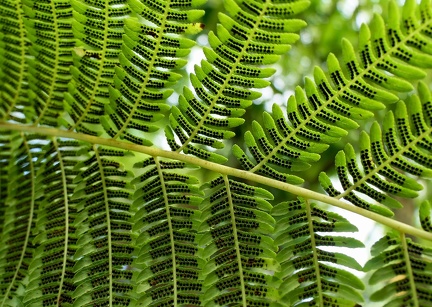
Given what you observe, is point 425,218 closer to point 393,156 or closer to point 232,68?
point 393,156

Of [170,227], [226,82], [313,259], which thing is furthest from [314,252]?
[226,82]

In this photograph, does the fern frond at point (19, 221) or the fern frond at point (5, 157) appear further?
the fern frond at point (5, 157)

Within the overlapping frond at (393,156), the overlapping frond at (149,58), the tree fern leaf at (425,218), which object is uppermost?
the overlapping frond at (149,58)

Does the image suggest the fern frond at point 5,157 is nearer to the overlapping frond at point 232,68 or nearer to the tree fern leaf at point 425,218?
the overlapping frond at point 232,68

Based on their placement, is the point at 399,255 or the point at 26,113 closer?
the point at 399,255

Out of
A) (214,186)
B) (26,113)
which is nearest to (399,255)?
(214,186)

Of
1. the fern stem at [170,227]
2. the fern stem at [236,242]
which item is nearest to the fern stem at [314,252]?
the fern stem at [236,242]

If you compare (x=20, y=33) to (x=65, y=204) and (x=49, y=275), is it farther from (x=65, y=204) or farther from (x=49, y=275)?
(x=49, y=275)
